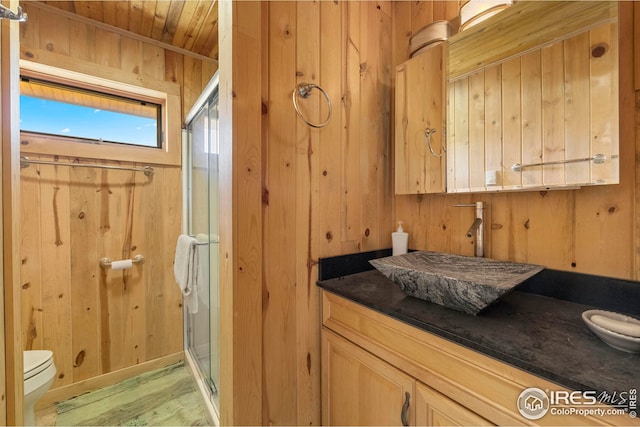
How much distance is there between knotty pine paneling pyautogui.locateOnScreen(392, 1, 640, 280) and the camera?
2.72ft

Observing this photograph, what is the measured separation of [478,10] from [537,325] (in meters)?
1.23

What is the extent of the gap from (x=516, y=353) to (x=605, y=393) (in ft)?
0.46

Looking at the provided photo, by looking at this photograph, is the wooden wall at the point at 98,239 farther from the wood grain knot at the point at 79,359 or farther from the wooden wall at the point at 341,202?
the wooden wall at the point at 341,202

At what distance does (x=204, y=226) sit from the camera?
170cm

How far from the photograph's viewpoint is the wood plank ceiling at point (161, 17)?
64.7 inches

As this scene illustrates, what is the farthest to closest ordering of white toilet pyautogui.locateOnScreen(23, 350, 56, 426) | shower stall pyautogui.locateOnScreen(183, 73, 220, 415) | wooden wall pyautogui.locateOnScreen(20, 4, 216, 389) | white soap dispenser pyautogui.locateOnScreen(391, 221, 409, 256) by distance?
wooden wall pyautogui.locateOnScreen(20, 4, 216, 389), shower stall pyautogui.locateOnScreen(183, 73, 220, 415), white soap dispenser pyautogui.locateOnScreen(391, 221, 409, 256), white toilet pyautogui.locateOnScreen(23, 350, 56, 426)

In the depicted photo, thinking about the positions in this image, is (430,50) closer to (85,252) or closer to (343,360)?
(343,360)

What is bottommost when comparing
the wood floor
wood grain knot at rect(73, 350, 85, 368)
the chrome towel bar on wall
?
the wood floor

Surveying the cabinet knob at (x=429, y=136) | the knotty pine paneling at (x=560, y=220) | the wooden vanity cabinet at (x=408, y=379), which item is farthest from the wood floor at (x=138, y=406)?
the cabinet knob at (x=429, y=136)

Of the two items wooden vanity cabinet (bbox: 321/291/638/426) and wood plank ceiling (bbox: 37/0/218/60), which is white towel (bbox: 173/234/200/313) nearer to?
wooden vanity cabinet (bbox: 321/291/638/426)

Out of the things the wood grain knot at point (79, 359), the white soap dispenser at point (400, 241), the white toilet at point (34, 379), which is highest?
the white soap dispenser at point (400, 241)

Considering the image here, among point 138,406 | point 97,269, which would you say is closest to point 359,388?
point 138,406

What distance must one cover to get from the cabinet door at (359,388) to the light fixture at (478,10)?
55.8 inches

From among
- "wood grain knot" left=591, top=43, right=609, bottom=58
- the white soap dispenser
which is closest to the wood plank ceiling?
the white soap dispenser
